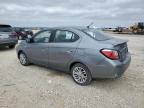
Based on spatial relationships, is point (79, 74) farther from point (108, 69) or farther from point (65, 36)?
point (65, 36)

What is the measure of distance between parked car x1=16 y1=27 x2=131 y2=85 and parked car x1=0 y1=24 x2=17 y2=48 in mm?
5145

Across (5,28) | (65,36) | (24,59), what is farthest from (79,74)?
(5,28)

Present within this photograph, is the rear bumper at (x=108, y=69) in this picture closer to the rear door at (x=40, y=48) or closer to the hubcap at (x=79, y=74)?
the hubcap at (x=79, y=74)

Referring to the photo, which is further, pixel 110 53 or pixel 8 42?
pixel 8 42

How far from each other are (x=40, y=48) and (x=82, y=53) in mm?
1827

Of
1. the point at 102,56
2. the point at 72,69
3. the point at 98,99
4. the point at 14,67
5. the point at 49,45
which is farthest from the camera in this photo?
the point at 14,67

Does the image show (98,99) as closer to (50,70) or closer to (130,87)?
(130,87)

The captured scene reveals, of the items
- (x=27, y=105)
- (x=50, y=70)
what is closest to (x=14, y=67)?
(x=50, y=70)

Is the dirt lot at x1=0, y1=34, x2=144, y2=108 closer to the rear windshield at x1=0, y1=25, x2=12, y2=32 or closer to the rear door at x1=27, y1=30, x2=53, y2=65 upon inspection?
the rear door at x1=27, y1=30, x2=53, y2=65

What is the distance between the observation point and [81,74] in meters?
5.29

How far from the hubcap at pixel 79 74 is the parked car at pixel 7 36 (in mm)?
6911

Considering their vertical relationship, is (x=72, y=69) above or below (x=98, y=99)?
above

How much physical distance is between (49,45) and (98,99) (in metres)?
2.40

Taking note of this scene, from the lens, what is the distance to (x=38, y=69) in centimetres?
691
